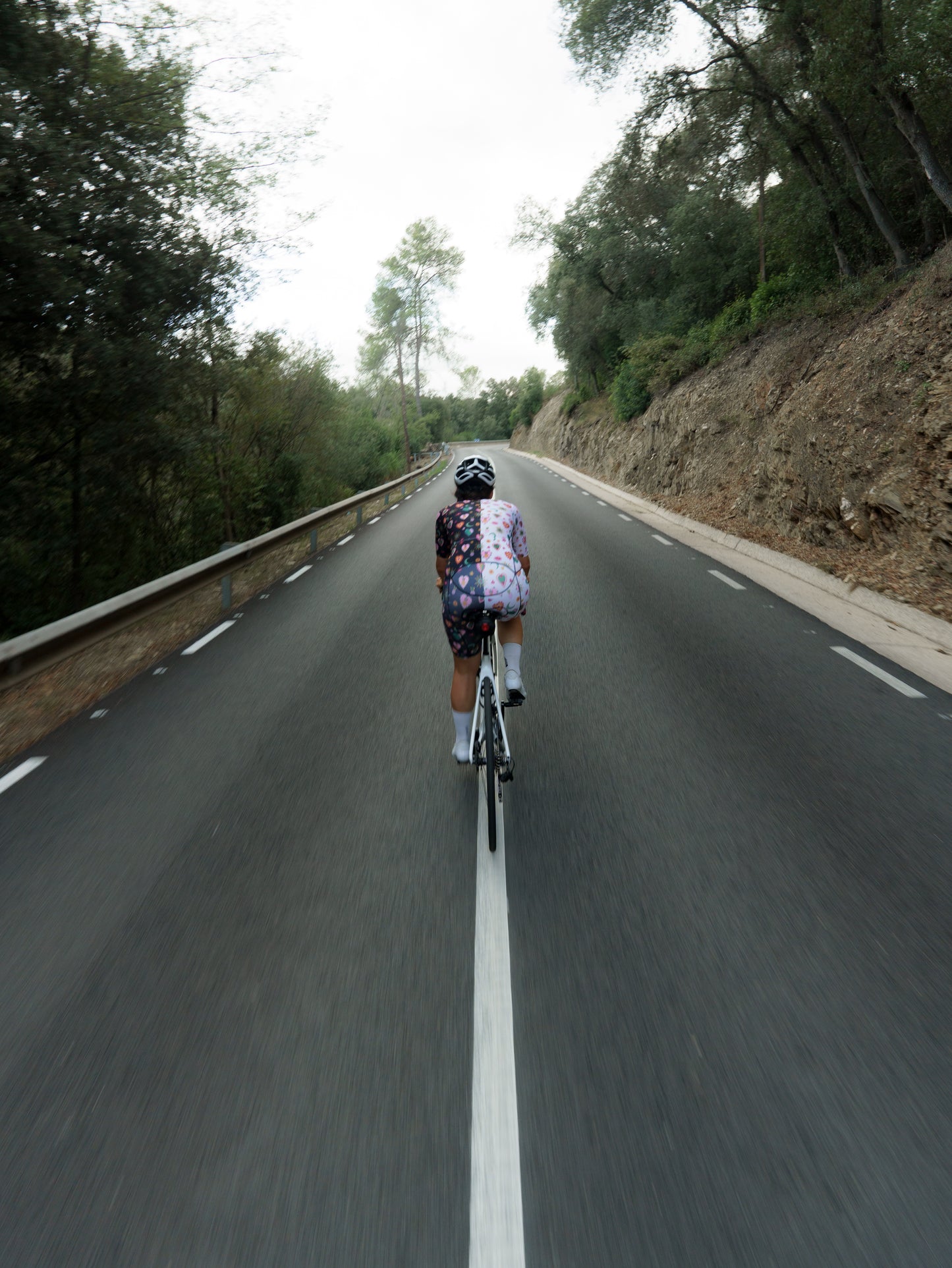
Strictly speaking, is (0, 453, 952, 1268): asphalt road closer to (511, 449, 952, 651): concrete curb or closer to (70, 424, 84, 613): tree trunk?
(511, 449, 952, 651): concrete curb

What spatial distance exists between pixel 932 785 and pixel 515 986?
9.91ft

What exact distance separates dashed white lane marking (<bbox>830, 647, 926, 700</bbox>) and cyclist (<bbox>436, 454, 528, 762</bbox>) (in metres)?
3.48

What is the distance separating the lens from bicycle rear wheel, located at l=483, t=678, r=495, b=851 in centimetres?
406

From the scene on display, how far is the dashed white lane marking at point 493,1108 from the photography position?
7.08ft

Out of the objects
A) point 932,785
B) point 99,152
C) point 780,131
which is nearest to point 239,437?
point 99,152

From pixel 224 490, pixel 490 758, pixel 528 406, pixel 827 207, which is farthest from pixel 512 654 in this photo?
pixel 528 406

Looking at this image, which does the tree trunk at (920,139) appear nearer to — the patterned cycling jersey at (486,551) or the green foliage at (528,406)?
the patterned cycling jersey at (486,551)

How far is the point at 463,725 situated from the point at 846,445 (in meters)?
10.1

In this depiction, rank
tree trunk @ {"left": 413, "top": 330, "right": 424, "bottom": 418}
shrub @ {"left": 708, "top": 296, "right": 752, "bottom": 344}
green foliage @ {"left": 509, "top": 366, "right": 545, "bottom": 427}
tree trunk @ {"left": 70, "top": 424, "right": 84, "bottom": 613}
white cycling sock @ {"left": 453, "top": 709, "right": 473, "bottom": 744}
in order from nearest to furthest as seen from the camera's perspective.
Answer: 1. white cycling sock @ {"left": 453, "top": 709, "right": 473, "bottom": 744}
2. tree trunk @ {"left": 70, "top": 424, "right": 84, "bottom": 613}
3. shrub @ {"left": 708, "top": 296, "right": 752, "bottom": 344}
4. tree trunk @ {"left": 413, "top": 330, "right": 424, "bottom": 418}
5. green foliage @ {"left": 509, "top": 366, "right": 545, "bottom": 427}

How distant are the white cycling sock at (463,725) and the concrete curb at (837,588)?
17.6ft

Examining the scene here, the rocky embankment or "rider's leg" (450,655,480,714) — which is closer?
"rider's leg" (450,655,480,714)

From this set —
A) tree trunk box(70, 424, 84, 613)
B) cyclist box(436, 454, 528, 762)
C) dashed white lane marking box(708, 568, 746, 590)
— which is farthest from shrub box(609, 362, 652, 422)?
cyclist box(436, 454, 528, 762)

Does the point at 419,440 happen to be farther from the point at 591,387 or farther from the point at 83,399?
the point at 83,399

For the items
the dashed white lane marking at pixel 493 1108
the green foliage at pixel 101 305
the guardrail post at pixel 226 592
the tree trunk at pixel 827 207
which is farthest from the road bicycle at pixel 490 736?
the tree trunk at pixel 827 207
